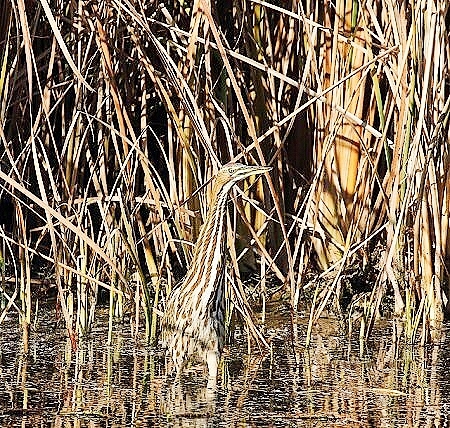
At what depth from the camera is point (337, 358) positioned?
3.95m

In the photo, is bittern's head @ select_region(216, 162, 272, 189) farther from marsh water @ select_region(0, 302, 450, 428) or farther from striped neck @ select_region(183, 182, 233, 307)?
marsh water @ select_region(0, 302, 450, 428)

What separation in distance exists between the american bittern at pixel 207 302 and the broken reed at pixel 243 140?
0.12m

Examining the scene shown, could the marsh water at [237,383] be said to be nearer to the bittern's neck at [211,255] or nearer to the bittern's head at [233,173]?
the bittern's neck at [211,255]

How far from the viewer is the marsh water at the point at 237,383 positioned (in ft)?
10.4

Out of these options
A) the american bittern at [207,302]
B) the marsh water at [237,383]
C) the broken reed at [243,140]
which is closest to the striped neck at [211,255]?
the american bittern at [207,302]

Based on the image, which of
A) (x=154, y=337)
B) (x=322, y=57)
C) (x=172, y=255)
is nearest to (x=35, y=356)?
(x=154, y=337)

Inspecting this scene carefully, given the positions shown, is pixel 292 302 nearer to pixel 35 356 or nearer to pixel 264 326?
pixel 264 326

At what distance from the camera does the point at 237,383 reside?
3623 mm

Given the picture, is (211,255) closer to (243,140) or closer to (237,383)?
(237,383)

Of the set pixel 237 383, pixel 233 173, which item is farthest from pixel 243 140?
pixel 237 383

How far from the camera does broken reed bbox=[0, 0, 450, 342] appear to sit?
13.0ft

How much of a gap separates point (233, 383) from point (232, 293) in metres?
0.57

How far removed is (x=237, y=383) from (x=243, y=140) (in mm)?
1597

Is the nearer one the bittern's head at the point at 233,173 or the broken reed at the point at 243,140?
the bittern's head at the point at 233,173
